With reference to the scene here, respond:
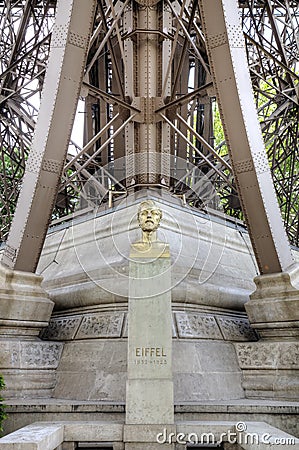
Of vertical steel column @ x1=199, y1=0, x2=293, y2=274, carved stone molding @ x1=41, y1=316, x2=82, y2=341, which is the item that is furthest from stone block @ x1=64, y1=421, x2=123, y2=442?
vertical steel column @ x1=199, y1=0, x2=293, y2=274

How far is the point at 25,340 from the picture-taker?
7785 millimetres

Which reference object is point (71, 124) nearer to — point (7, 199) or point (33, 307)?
point (33, 307)

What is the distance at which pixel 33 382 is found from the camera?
24.1ft

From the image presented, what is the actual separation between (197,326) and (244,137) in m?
3.39

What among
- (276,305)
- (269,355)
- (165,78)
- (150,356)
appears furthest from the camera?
(165,78)

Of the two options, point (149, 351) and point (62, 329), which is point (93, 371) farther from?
point (149, 351)

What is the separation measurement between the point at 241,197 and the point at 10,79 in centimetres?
1201

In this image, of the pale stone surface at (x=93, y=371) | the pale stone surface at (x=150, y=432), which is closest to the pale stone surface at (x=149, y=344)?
the pale stone surface at (x=150, y=432)

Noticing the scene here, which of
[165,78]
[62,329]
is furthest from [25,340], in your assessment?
[165,78]

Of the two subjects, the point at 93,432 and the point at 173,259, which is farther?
the point at 173,259

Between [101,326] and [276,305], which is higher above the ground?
[276,305]

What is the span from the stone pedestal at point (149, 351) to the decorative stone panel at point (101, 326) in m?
2.35

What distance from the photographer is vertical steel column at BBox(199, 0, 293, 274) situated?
845cm

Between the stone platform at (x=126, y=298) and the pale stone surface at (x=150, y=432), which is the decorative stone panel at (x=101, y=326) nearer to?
the stone platform at (x=126, y=298)
